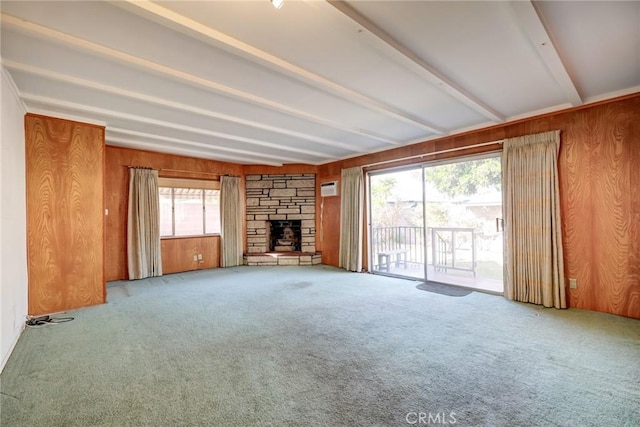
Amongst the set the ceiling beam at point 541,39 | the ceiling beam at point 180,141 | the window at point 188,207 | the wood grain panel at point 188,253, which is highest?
the ceiling beam at point 180,141

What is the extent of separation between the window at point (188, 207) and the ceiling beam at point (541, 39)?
6.04 meters

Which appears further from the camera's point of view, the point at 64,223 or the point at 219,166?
the point at 219,166

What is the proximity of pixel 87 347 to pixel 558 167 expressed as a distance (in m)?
5.46

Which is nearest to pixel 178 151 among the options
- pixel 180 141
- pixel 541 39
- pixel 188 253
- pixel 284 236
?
pixel 180 141

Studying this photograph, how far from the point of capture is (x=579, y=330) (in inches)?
111

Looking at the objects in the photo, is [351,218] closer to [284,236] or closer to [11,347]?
[284,236]

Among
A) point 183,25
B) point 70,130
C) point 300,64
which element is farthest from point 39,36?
point 70,130

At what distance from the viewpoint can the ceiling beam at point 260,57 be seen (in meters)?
1.73

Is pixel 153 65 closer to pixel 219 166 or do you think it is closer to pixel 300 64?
pixel 300 64

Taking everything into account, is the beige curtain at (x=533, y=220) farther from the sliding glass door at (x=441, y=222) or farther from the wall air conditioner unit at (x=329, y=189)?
the wall air conditioner unit at (x=329, y=189)

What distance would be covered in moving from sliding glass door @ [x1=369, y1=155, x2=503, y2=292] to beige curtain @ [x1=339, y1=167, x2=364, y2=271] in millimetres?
243

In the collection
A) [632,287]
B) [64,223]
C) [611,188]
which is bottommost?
[632,287]

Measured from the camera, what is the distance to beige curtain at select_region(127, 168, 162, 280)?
5.30m

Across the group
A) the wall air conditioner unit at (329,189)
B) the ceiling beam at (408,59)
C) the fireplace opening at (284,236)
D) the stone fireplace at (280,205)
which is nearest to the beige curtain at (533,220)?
the ceiling beam at (408,59)
